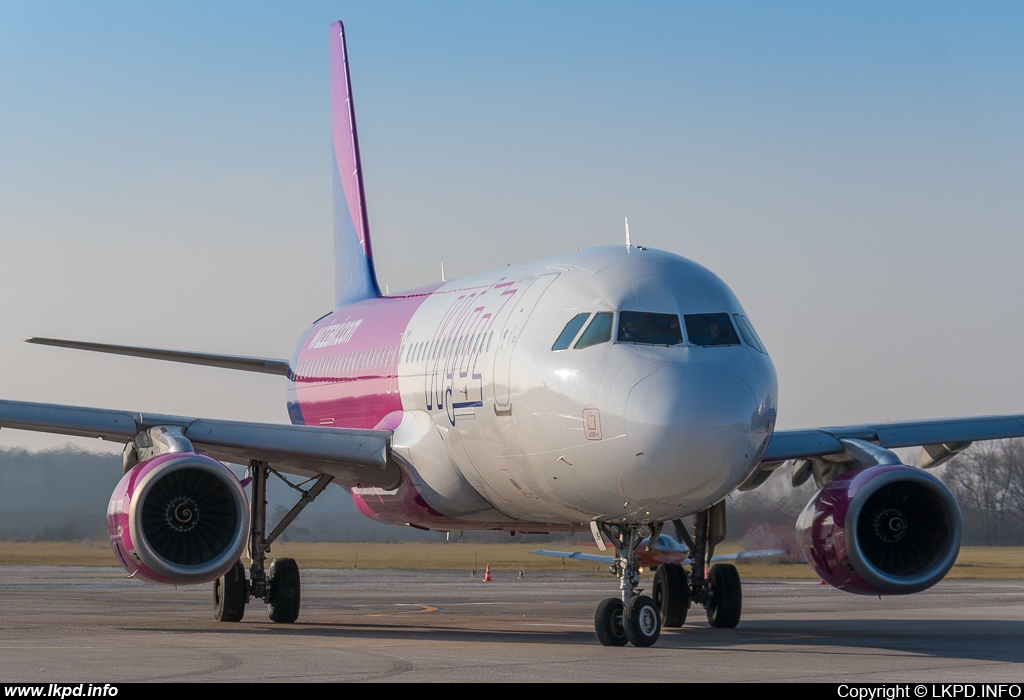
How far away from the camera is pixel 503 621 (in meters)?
19.3

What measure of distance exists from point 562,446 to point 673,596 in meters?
5.32

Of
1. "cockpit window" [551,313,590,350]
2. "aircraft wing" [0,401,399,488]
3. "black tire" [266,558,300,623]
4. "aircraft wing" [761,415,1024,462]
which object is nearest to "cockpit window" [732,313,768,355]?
"cockpit window" [551,313,590,350]

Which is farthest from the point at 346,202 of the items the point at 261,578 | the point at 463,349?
the point at 463,349

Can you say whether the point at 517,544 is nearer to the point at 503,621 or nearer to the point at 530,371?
the point at 503,621

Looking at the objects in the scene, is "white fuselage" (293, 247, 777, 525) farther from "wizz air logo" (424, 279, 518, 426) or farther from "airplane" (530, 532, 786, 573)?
"airplane" (530, 532, 786, 573)

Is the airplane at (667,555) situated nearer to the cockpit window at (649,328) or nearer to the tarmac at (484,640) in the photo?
the tarmac at (484,640)

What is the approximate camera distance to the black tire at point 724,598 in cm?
1870

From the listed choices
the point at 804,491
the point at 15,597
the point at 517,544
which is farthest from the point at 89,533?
the point at 804,491

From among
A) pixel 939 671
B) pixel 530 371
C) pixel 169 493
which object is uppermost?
pixel 530 371

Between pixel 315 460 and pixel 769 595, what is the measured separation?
13963 mm

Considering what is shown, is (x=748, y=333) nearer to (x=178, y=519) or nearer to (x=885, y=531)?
(x=885, y=531)

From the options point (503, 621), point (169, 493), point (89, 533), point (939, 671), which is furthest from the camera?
point (89, 533)

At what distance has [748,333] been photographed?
46.8ft
